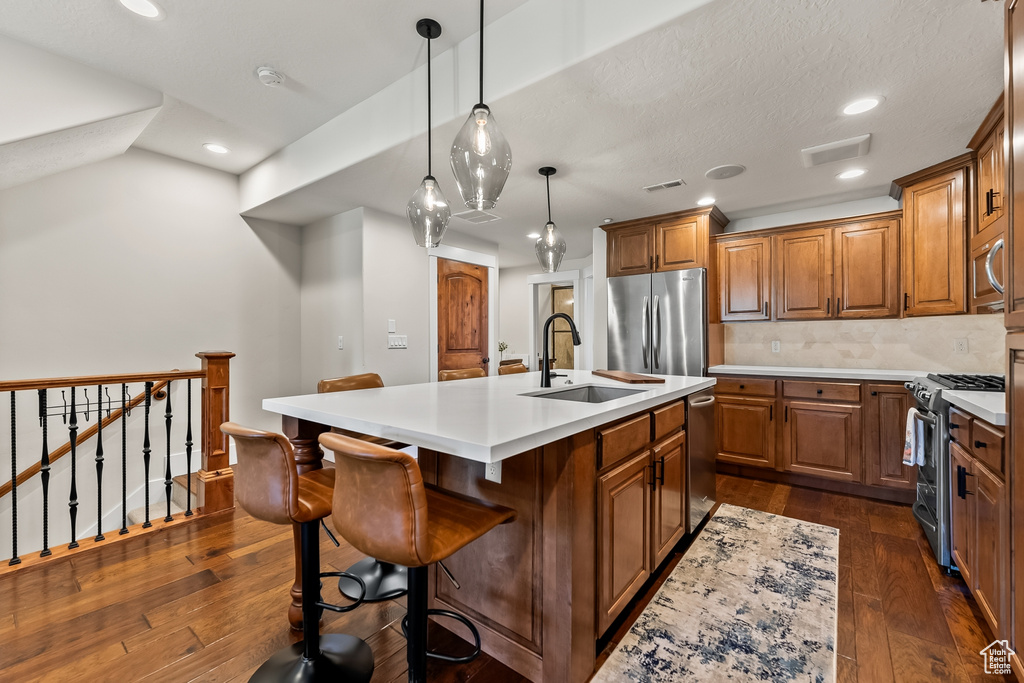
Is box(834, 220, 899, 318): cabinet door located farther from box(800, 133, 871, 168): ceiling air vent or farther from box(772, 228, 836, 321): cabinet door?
box(800, 133, 871, 168): ceiling air vent

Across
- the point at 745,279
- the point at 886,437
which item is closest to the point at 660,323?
the point at 745,279

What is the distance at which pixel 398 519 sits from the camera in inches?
39.8

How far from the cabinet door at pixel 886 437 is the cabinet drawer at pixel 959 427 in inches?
45.7

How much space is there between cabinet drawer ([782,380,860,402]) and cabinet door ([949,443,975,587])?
122cm

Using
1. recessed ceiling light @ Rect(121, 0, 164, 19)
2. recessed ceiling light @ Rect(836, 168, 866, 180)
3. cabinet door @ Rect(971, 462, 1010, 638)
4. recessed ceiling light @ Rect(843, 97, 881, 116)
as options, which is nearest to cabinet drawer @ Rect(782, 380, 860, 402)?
recessed ceiling light @ Rect(836, 168, 866, 180)

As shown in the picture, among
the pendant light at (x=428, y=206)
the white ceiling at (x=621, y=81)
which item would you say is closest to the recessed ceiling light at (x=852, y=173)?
the white ceiling at (x=621, y=81)

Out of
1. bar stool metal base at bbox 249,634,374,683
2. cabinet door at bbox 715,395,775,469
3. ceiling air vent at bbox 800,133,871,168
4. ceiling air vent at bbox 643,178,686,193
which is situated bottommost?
bar stool metal base at bbox 249,634,374,683

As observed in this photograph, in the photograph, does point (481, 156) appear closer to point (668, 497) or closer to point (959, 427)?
point (668, 497)

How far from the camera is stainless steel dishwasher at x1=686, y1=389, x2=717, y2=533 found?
7.45ft

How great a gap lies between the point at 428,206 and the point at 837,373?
3.27 meters

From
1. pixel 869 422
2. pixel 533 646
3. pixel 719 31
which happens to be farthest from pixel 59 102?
pixel 869 422

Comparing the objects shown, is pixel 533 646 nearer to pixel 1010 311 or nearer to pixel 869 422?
pixel 1010 311

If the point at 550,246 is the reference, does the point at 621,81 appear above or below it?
above

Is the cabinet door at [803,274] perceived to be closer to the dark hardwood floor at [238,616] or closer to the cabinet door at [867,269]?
the cabinet door at [867,269]
